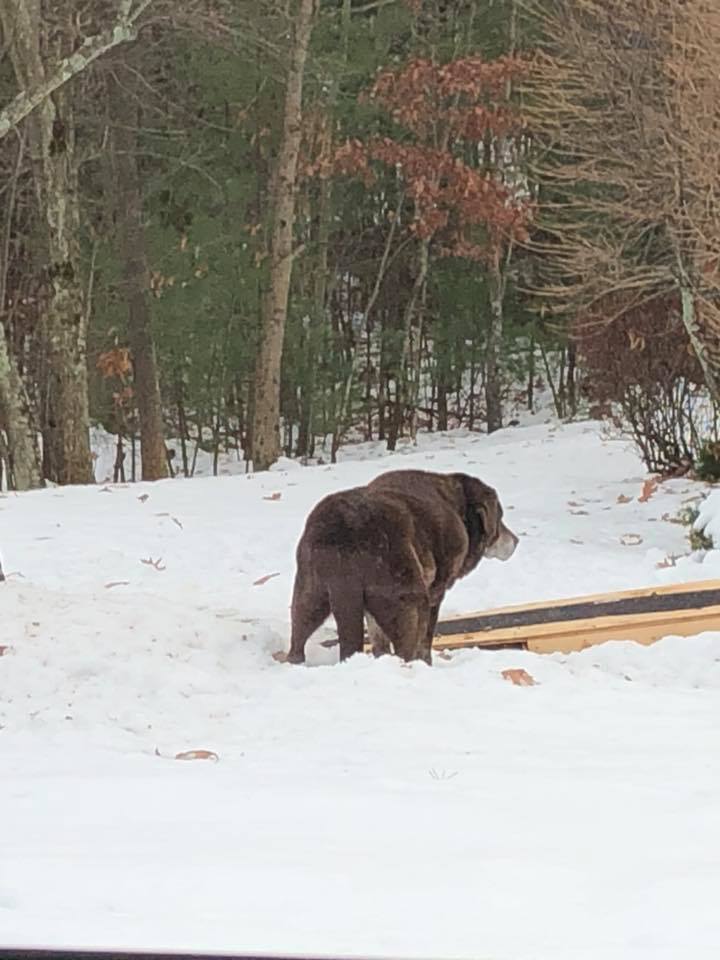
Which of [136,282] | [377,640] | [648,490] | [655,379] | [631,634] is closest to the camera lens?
[377,640]

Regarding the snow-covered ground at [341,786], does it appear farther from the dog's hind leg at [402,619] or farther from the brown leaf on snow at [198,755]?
the dog's hind leg at [402,619]

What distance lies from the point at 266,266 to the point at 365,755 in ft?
59.6

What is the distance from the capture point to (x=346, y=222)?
25031 mm

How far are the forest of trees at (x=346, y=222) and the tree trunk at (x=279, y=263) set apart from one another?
41mm

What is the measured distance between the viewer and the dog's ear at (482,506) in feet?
23.9

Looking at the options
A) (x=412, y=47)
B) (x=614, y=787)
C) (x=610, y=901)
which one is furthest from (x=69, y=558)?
(x=412, y=47)

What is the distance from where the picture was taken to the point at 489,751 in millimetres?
5020

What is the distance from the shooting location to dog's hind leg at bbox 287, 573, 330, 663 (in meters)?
6.39

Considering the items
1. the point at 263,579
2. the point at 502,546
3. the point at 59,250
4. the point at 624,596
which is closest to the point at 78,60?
the point at 59,250

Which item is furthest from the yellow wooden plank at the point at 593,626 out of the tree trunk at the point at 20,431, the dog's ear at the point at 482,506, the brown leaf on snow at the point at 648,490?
the tree trunk at the point at 20,431

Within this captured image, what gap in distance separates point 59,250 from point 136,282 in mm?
2871

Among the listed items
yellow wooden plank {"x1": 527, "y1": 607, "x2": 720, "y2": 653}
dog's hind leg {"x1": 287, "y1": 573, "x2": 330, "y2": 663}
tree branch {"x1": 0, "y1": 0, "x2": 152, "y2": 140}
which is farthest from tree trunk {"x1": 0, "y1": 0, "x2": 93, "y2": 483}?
dog's hind leg {"x1": 287, "y1": 573, "x2": 330, "y2": 663}

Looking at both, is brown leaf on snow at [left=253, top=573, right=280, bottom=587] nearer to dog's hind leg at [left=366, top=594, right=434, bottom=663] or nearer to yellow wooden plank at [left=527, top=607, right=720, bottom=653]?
yellow wooden plank at [left=527, top=607, right=720, bottom=653]

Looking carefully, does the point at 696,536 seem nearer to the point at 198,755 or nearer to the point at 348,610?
the point at 348,610
